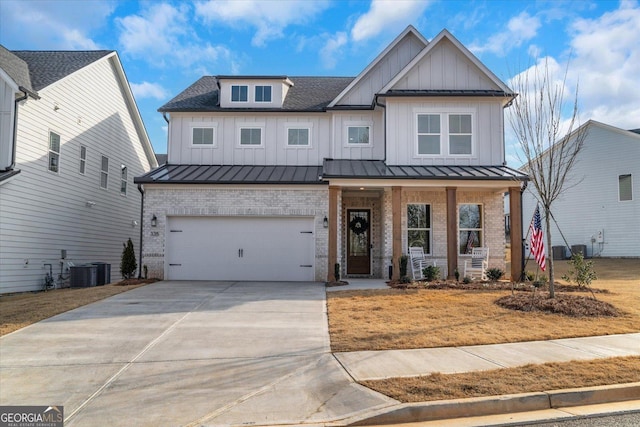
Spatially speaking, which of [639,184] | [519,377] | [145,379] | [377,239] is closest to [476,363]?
[519,377]

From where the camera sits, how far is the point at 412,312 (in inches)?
378

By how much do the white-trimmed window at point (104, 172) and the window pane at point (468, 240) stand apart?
14.3 metres

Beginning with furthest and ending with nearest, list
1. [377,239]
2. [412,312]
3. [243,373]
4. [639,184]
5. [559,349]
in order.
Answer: [639,184] → [377,239] → [412,312] → [559,349] → [243,373]

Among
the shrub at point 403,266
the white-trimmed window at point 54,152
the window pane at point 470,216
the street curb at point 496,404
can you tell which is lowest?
the street curb at point 496,404

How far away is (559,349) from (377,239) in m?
10.5

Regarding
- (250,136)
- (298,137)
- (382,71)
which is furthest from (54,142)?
(382,71)

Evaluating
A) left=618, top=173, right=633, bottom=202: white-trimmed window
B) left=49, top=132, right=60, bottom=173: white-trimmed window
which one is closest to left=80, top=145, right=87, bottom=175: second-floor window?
left=49, top=132, right=60, bottom=173: white-trimmed window

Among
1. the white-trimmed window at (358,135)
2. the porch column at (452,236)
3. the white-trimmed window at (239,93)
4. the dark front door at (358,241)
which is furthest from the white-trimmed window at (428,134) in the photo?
the white-trimmed window at (239,93)

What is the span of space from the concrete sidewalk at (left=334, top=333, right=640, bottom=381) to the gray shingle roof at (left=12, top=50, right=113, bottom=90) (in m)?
14.1

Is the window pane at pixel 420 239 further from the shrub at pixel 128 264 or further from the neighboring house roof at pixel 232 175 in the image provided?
the shrub at pixel 128 264

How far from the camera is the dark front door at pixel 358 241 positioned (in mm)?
17328

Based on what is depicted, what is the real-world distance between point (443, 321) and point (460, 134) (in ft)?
29.9

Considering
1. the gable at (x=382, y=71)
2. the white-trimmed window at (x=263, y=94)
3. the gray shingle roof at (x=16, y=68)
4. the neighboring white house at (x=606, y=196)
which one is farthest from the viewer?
the neighboring white house at (x=606, y=196)

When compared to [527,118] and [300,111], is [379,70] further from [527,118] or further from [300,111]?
[527,118]
